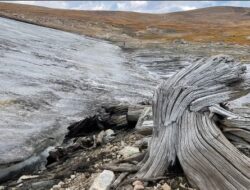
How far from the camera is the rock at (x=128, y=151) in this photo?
10.2 m

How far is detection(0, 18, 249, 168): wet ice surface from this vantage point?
14406 mm

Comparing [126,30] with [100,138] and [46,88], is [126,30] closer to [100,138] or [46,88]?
[46,88]

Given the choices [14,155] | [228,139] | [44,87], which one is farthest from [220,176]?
[44,87]

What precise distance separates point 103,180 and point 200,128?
210cm

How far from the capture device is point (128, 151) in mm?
10305

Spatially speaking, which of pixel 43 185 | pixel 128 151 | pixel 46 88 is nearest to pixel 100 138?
pixel 128 151

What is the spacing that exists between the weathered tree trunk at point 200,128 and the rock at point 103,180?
545 millimetres

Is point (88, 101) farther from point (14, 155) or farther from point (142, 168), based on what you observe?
point (142, 168)

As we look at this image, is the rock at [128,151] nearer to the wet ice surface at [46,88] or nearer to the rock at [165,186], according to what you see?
the rock at [165,186]

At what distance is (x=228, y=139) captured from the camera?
30.4ft

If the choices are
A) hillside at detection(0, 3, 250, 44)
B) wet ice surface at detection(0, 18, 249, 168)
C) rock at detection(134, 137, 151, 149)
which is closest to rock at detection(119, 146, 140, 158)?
rock at detection(134, 137, 151, 149)

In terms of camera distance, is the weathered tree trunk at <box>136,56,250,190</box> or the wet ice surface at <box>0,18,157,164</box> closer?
the weathered tree trunk at <box>136,56,250,190</box>

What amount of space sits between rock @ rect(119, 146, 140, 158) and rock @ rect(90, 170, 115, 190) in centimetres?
115

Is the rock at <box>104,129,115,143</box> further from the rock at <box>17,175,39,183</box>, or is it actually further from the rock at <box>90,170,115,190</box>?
the rock at <box>90,170,115,190</box>
